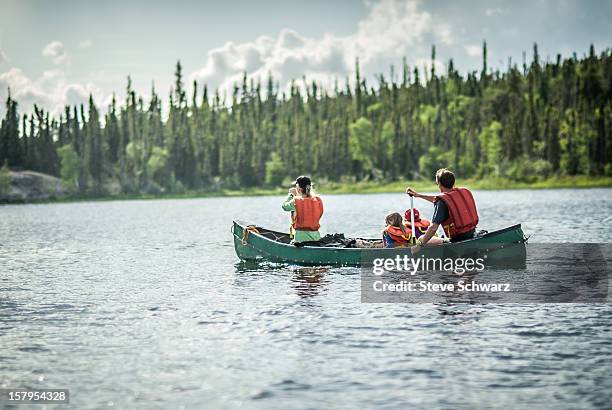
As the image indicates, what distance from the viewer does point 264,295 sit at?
17.0 metres

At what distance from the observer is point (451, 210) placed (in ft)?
58.0

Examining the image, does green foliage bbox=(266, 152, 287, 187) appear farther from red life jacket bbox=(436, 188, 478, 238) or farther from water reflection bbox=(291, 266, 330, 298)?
red life jacket bbox=(436, 188, 478, 238)

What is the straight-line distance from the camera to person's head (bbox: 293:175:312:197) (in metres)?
20.2

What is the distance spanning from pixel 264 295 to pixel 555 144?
11354 centimetres

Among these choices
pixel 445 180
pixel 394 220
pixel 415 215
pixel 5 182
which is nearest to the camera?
pixel 445 180

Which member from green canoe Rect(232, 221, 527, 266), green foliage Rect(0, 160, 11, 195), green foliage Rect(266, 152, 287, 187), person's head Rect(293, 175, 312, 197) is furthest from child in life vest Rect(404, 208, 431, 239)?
green foliage Rect(266, 152, 287, 187)

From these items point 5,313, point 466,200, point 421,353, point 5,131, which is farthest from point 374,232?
point 5,131

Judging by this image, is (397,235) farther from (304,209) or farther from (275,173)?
(275,173)

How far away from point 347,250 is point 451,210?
3881mm

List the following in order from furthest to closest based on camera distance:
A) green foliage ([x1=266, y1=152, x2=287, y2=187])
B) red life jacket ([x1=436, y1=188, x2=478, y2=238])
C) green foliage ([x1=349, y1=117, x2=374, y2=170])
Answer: green foliage ([x1=266, y1=152, x2=287, y2=187]) → green foliage ([x1=349, y1=117, x2=374, y2=170]) → red life jacket ([x1=436, y1=188, x2=478, y2=238])

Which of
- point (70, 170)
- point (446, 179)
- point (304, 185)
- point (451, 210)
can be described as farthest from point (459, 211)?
point (70, 170)

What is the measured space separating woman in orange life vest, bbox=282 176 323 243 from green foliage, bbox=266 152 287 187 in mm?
121333

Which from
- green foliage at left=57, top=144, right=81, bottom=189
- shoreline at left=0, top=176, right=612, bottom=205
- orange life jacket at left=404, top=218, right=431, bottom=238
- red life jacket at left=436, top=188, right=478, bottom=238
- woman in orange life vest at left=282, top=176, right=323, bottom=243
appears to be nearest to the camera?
red life jacket at left=436, top=188, right=478, bottom=238

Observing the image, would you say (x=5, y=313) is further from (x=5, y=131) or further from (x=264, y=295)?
(x=5, y=131)
